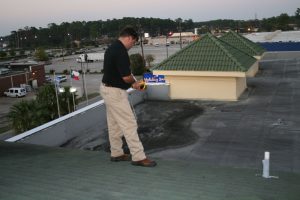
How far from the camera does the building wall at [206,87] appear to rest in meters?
16.5

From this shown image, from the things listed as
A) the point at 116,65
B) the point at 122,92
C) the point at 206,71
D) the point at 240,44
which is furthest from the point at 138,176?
the point at 240,44

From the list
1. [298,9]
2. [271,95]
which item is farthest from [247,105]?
[298,9]

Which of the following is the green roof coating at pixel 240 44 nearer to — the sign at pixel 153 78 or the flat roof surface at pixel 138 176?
the sign at pixel 153 78

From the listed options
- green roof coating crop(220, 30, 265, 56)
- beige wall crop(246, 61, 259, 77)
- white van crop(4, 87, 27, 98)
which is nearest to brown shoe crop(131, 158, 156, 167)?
beige wall crop(246, 61, 259, 77)

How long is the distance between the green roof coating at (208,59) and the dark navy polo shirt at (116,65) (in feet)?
36.4

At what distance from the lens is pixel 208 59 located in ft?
54.2

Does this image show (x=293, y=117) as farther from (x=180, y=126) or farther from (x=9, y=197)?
(x=9, y=197)

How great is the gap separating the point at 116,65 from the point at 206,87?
12225 mm

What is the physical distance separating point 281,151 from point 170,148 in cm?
296

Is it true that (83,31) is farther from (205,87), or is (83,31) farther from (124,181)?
(124,181)

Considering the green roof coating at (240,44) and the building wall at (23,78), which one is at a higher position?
the green roof coating at (240,44)

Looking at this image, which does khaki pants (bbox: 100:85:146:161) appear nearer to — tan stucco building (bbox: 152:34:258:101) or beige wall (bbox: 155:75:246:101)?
tan stucco building (bbox: 152:34:258:101)

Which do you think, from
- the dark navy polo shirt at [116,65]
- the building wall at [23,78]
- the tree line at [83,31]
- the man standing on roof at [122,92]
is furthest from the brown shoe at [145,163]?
the tree line at [83,31]

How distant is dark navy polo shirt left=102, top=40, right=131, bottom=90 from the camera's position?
16.8 feet
